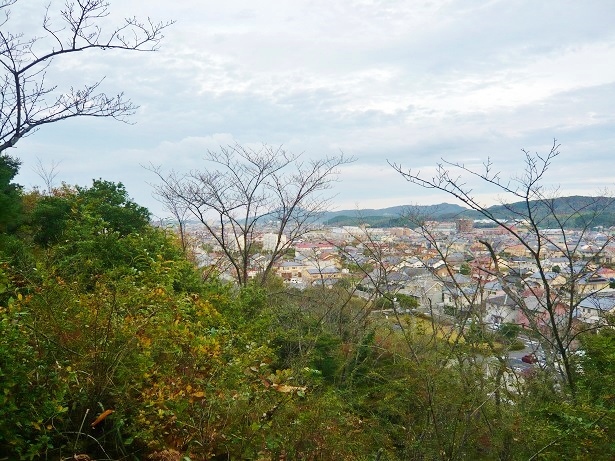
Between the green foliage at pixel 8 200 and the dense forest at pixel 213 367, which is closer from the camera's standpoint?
the dense forest at pixel 213 367

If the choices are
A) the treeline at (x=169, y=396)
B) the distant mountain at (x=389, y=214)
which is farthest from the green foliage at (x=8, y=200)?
the distant mountain at (x=389, y=214)

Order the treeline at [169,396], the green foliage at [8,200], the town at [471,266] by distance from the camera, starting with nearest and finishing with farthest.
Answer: the treeline at [169,396]
the town at [471,266]
the green foliage at [8,200]

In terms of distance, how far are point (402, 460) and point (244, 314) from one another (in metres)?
3.32

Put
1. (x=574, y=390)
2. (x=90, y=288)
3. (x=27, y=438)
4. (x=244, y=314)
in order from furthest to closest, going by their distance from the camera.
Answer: (x=244, y=314) < (x=90, y=288) < (x=574, y=390) < (x=27, y=438)

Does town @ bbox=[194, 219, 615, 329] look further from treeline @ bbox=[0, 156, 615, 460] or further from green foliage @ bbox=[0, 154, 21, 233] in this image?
green foliage @ bbox=[0, 154, 21, 233]

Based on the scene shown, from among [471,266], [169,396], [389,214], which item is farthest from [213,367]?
[389,214]

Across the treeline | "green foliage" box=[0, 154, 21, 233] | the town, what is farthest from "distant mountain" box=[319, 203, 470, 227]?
"green foliage" box=[0, 154, 21, 233]

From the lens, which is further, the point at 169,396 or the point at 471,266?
the point at 471,266

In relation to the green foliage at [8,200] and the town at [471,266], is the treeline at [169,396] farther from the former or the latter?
the green foliage at [8,200]

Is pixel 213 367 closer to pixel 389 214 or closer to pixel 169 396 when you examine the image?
pixel 169 396

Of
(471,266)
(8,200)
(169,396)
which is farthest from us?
(471,266)

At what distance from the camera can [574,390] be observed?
4.99 m

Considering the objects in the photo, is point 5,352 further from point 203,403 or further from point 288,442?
point 288,442

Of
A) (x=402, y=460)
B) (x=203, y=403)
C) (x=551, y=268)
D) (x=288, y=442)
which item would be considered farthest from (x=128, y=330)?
(x=551, y=268)
